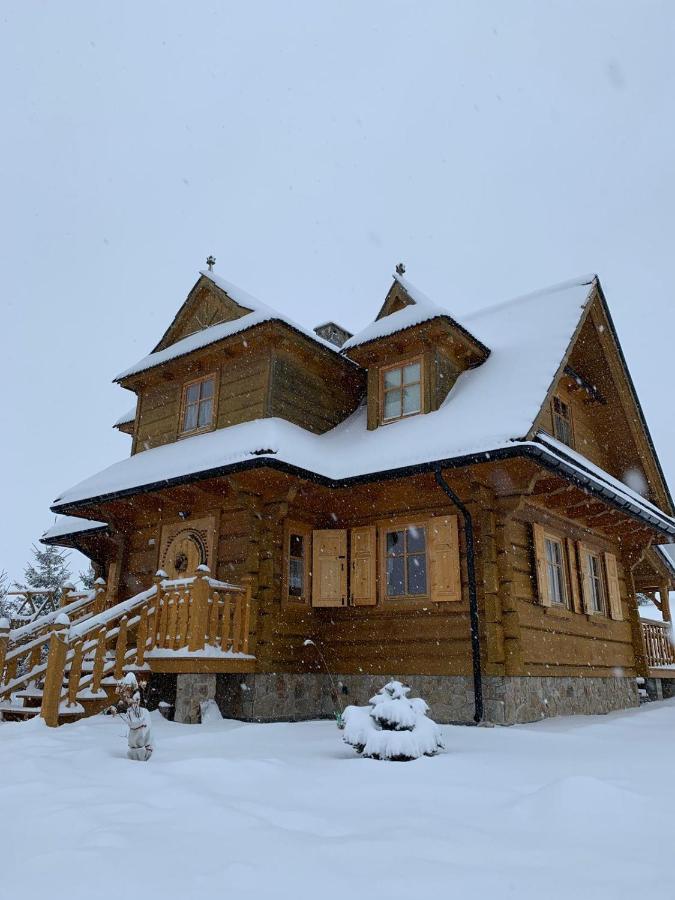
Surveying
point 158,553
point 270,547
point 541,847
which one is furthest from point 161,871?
point 158,553

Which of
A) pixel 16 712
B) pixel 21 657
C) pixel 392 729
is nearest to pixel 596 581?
pixel 392 729

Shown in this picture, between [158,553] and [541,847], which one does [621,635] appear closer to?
[158,553]

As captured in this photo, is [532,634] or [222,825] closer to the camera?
[222,825]

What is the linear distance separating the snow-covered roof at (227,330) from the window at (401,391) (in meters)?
1.23

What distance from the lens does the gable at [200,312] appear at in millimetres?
14436

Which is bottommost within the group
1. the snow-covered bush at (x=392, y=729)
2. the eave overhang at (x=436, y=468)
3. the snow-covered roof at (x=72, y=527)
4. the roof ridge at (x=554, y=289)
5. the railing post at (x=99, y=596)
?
the snow-covered bush at (x=392, y=729)

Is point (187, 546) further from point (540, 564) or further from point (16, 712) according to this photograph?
point (540, 564)

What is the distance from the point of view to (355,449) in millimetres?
12180

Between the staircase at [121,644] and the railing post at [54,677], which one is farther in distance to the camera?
the staircase at [121,644]

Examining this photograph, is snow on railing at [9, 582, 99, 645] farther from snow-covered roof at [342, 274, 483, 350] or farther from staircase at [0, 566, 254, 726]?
snow-covered roof at [342, 274, 483, 350]

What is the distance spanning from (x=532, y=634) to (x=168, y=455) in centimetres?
699

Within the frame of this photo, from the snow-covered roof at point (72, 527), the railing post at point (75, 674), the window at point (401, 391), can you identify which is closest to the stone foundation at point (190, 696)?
the railing post at point (75, 674)

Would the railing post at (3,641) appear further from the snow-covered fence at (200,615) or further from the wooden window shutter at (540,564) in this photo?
the wooden window shutter at (540,564)

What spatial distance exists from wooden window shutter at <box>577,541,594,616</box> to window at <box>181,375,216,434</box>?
7.17m
